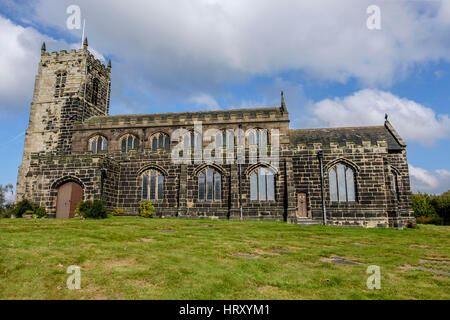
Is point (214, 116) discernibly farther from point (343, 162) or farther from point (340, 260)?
point (340, 260)

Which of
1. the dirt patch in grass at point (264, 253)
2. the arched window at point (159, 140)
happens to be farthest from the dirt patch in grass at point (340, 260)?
the arched window at point (159, 140)

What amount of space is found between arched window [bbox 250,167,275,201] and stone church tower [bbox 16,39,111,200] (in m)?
20.6

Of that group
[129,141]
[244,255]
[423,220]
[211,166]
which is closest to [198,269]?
[244,255]

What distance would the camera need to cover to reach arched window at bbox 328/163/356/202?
2408cm

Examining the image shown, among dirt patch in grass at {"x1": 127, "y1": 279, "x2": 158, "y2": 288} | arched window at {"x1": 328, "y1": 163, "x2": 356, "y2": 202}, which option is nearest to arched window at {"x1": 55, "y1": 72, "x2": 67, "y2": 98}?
arched window at {"x1": 328, "y1": 163, "x2": 356, "y2": 202}

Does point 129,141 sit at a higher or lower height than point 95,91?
lower

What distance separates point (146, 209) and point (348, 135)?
19064 mm

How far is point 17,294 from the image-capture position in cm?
629

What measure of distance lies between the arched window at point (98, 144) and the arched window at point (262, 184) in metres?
16.6

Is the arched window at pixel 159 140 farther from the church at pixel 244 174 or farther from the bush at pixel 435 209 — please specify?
the bush at pixel 435 209

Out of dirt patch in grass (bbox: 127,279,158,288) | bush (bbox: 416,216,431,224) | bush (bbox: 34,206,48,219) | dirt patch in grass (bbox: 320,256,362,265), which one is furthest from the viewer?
bush (bbox: 416,216,431,224)

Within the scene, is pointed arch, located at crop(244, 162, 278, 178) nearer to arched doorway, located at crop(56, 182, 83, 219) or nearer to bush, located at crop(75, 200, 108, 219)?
bush, located at crop(75, 200, 108, 219)

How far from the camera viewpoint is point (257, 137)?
30.7 meters
